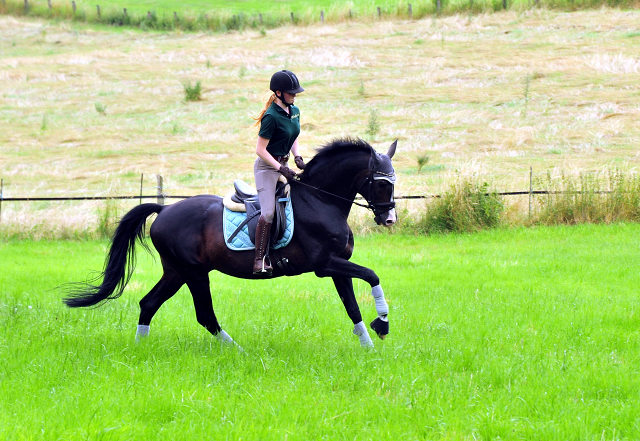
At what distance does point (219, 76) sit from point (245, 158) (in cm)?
1572

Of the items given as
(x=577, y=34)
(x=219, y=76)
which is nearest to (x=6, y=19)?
(x=219, y=76)

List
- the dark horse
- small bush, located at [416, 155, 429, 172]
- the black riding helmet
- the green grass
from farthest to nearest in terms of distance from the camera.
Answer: the green grass, small bush, located at [416, 155, 429, 172], the dark horse, the black riding helmet

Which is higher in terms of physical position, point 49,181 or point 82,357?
point 82,357

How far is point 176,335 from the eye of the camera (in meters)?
7.53

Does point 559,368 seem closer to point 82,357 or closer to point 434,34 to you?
point 82,357

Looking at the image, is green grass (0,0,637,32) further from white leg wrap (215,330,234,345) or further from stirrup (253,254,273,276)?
white leg wrap (215,330,234,345)

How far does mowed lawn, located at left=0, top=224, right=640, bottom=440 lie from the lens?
4746 millimetres

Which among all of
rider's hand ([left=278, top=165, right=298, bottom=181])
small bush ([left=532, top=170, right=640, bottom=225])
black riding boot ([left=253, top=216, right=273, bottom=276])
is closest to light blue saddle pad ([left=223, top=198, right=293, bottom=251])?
black riding boot ([left=253, top=216, right=273, bottom=276])

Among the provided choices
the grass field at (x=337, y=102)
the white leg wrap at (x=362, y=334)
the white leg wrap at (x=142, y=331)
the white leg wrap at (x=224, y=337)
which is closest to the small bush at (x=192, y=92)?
the grass field at (x=337, y=102)

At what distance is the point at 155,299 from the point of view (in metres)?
7.34

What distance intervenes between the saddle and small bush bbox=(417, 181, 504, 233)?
9.33m

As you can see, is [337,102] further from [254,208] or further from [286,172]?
[286,172]

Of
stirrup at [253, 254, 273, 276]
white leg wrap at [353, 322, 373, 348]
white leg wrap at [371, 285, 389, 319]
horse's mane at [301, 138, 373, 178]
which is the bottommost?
white leg wrap at [353, 322, 373, 348]

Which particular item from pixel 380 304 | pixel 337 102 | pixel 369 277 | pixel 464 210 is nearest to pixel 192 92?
pixel 337 102
